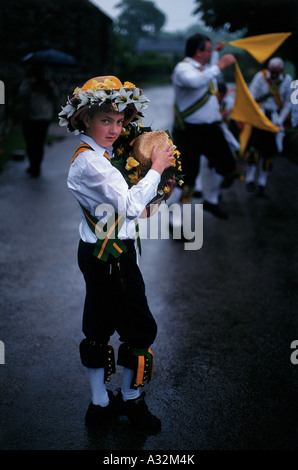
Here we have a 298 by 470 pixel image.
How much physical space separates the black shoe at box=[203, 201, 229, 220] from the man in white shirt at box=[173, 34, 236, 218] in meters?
0.69

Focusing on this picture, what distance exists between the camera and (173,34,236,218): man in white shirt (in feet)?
17.9

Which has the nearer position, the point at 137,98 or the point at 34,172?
the point at 137,98

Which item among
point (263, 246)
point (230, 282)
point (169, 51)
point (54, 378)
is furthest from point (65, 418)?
point (169, 51)

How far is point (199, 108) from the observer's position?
19.0 feet

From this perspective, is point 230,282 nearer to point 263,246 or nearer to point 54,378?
point 263,246

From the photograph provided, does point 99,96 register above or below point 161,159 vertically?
above

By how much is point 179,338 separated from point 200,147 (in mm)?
2814

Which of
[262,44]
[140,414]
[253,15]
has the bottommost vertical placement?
[140,414]

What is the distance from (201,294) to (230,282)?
A: 43cm

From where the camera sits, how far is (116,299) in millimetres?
2688
